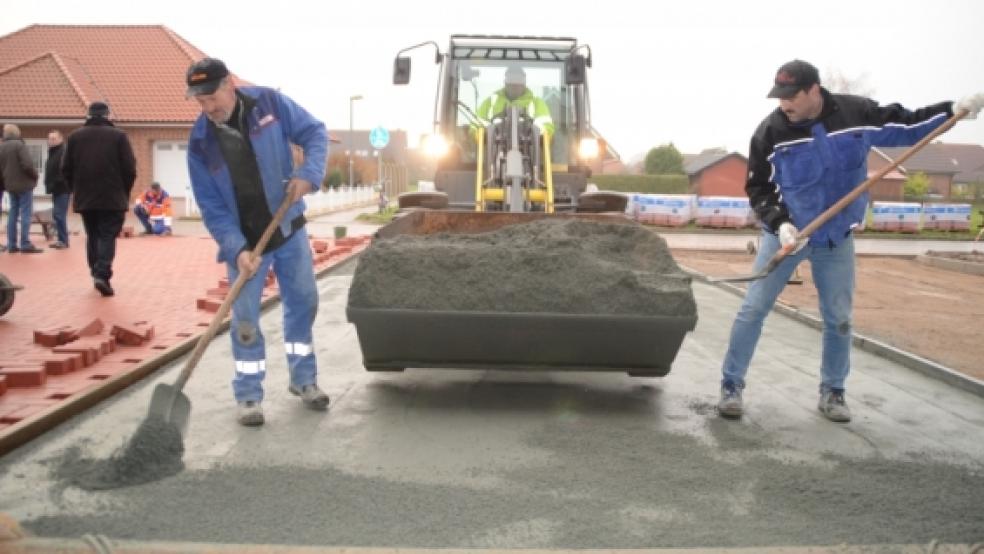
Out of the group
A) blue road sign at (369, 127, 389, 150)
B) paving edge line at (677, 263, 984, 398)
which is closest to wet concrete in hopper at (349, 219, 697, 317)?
paving edge line at (677, 263, 984, 398)

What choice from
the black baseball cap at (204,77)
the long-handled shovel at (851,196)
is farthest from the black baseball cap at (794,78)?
the black baseball cap at (204,77)

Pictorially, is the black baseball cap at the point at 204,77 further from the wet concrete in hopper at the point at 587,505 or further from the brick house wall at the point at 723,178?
the brick house wall at the point at 723,178

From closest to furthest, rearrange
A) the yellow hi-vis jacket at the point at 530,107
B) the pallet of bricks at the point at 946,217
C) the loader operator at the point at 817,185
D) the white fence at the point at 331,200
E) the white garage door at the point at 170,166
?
the loader operator at the point at 817,185
the yellow hi-vis jacket at the point at 530,107
the white fence at the point at 331,200
the white garage door at the point at 170,166
the pallet of bricks at the point at 946,217

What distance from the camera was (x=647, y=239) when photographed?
17.4 feet

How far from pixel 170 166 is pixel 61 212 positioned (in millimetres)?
16371

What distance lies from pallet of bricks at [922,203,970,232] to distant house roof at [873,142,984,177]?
43.3 meters

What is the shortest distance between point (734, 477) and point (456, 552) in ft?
4.85

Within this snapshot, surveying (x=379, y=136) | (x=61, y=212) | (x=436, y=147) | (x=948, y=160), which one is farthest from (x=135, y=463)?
(x=948, y=160)

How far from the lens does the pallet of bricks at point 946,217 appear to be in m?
28.7

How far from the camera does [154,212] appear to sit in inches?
679

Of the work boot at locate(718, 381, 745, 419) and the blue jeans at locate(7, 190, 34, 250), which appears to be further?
the blue jeans at locate(7, 190, 34, 250)

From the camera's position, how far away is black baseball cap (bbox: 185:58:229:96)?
4207 mm

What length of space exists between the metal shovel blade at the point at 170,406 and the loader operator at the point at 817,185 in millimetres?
2821

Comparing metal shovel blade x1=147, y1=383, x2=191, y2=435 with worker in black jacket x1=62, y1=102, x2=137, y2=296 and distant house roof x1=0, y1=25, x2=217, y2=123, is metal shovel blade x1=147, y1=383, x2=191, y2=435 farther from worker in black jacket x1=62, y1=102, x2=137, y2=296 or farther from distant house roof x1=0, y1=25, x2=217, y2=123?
distant house roof x1=0, y1=25, x2=217, y2=123
